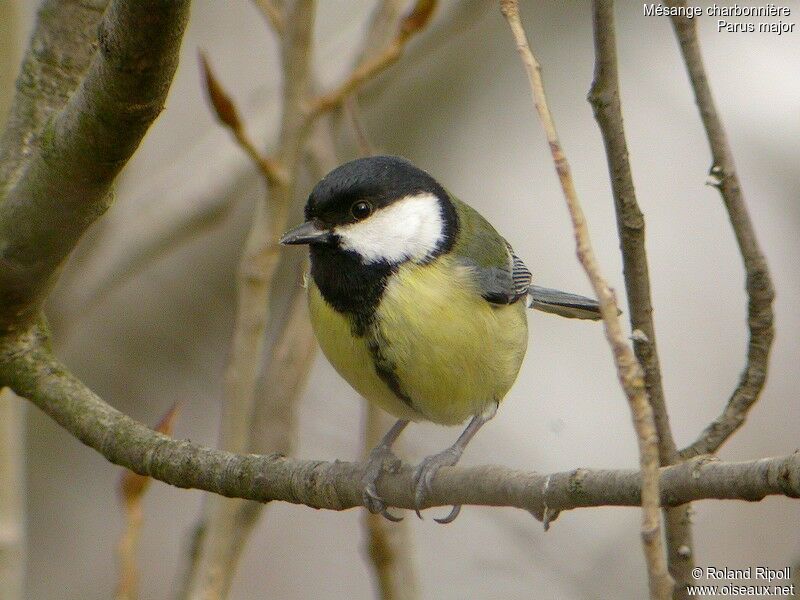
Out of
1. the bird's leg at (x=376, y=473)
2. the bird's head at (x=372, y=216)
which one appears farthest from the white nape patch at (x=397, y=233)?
the bird's leg at (x=376, y=473)

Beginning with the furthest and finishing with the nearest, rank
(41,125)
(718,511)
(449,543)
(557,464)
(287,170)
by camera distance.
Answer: (449,543) < (718,511) < (557,464) < (287,170) < (41,125)

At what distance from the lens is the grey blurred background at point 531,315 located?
3.51 m

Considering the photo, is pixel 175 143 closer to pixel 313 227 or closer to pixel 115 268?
pixel 115 268

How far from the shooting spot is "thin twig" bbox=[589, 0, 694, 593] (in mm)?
1522

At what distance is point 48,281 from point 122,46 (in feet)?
1.81

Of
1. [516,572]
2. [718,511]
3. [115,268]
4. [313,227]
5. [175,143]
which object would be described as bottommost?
[516,572]

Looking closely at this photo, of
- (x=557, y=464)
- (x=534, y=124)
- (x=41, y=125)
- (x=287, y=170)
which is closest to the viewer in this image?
(x=41, y=125)

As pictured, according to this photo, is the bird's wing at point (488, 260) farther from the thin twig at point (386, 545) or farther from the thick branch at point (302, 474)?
the thick branch at point (302, 474)

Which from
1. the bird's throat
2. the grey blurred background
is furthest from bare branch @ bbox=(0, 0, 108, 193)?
the grey blurred background

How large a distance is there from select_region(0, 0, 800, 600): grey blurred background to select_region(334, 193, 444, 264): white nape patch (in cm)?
104

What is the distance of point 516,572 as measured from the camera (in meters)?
3.08

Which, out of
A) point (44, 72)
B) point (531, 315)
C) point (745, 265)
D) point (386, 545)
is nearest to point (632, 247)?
point (745, 265)

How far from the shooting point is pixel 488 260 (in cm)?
235

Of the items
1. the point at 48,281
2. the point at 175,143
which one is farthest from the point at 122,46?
the point at 175,143
